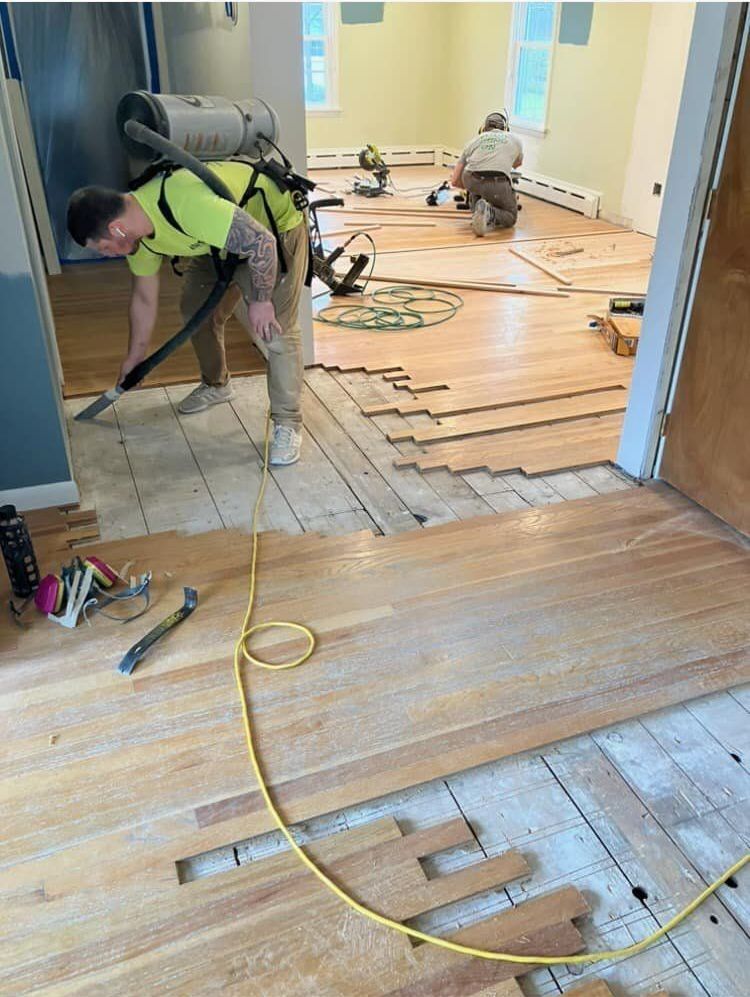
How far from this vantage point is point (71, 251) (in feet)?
19.2

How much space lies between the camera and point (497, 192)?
22.3 feet

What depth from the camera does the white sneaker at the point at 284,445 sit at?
3072 millimetres

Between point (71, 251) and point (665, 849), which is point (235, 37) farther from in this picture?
point (665, 849)

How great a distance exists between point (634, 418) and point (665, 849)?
1735mm

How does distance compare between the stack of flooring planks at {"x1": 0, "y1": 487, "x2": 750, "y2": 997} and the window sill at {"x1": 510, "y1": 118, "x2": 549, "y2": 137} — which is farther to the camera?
the window sill at {"x1": 510, "y1": 118, "x2": 549, "y2": 137}

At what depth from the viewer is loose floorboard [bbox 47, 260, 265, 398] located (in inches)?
151

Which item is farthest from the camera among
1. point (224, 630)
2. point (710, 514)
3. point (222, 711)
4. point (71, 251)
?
point (71, 251)

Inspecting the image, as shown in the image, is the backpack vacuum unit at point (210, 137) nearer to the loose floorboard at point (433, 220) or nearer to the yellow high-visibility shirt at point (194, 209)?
the yellow high-visibility shirt at point (194, 209)

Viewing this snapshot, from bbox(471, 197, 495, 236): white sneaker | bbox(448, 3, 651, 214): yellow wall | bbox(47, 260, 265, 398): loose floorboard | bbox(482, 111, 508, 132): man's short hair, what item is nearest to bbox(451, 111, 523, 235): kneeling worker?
bbox(471, 197, 495, 236): white sneaker

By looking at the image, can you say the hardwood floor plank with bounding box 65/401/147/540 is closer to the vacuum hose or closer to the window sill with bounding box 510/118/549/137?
the vacuum hose

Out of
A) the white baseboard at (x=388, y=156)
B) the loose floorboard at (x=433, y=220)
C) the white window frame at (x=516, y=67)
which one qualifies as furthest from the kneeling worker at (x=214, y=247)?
the white baseboard at (x=388, y=156)

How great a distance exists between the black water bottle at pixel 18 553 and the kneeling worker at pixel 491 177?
5.47 meters

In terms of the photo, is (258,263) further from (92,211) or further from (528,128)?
(528,128)

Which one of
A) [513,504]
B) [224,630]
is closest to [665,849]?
[224,630]
